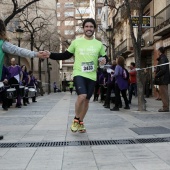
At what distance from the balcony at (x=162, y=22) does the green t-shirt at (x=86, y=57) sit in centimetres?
1324

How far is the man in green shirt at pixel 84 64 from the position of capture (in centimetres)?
638

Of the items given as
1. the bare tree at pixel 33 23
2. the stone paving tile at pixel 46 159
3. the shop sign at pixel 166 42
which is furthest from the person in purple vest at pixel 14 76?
the bare tree at pixel 33 23

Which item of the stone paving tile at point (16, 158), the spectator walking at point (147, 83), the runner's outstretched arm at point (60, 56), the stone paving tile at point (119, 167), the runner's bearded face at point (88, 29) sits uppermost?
the runner's bearded face at point (88, 29)

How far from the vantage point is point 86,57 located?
252 inches

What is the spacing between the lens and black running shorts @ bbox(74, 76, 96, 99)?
6.34 meters

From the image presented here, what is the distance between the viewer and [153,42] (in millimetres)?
23938

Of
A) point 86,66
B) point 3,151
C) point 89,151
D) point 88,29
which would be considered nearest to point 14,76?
point 88,29

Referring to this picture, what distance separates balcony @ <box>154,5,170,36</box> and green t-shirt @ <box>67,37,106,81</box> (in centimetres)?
1324

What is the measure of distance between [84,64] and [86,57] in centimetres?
13

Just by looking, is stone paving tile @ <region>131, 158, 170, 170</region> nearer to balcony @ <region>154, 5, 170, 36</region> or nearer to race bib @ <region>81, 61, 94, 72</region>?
race bib @ <region>81, 61, 94, 72</region>

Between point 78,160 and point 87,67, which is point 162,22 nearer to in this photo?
point 87,67

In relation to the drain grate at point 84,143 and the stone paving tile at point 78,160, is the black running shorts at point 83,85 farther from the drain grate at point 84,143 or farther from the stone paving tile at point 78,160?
the stone paving tile at point 78,160

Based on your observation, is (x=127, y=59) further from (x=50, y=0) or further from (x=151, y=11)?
(x=50, y=0)

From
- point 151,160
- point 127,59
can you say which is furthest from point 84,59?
point 127,59
